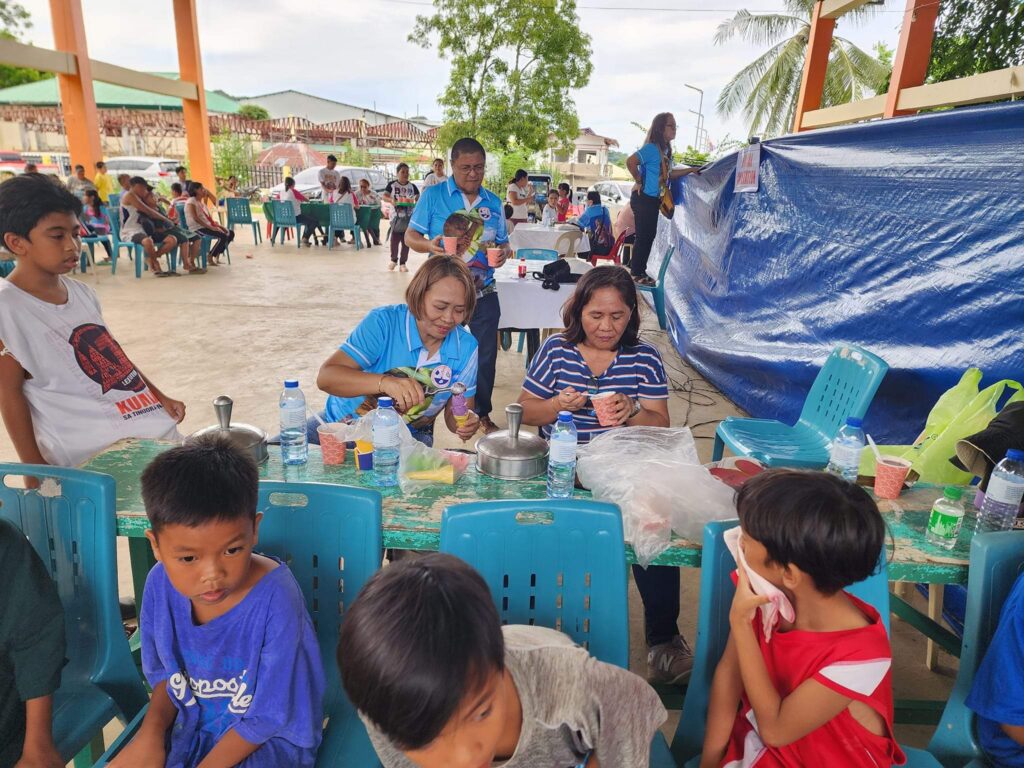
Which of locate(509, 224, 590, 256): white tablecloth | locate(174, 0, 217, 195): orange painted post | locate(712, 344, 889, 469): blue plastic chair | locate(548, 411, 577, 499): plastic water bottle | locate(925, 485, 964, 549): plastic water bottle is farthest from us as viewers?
locate(174, 0, 217, 195): orange painted post

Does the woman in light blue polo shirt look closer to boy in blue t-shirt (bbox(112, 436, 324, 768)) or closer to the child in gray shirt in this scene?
boy in blue t-shirt (bbox(112, 436, 324, 768))

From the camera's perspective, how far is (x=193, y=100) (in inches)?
603

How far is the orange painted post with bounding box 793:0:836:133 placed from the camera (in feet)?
20.5

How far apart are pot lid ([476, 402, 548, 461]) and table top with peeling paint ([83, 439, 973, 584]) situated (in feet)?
0.27

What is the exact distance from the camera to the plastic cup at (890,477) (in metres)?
1.98

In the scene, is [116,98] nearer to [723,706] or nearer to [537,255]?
[537,255]

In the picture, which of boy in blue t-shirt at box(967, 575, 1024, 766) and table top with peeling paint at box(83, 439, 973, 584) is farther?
table top with peeling paint at box(83, 439, 973, 584)

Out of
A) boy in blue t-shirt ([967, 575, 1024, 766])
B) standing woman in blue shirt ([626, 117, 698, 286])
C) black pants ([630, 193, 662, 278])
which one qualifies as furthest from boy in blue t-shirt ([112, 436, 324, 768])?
black pants ([630, 193, 662, 278])

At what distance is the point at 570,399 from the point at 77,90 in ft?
44.0

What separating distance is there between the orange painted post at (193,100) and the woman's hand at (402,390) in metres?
15.8

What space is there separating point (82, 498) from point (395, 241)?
10.3 m

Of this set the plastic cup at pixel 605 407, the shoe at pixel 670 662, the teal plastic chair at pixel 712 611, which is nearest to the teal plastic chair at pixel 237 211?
the plastic cup at pixel 605 407

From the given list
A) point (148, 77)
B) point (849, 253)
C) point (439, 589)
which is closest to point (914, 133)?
point (849, 253)

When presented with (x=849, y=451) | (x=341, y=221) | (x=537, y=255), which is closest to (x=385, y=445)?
(x=849, y=451)
